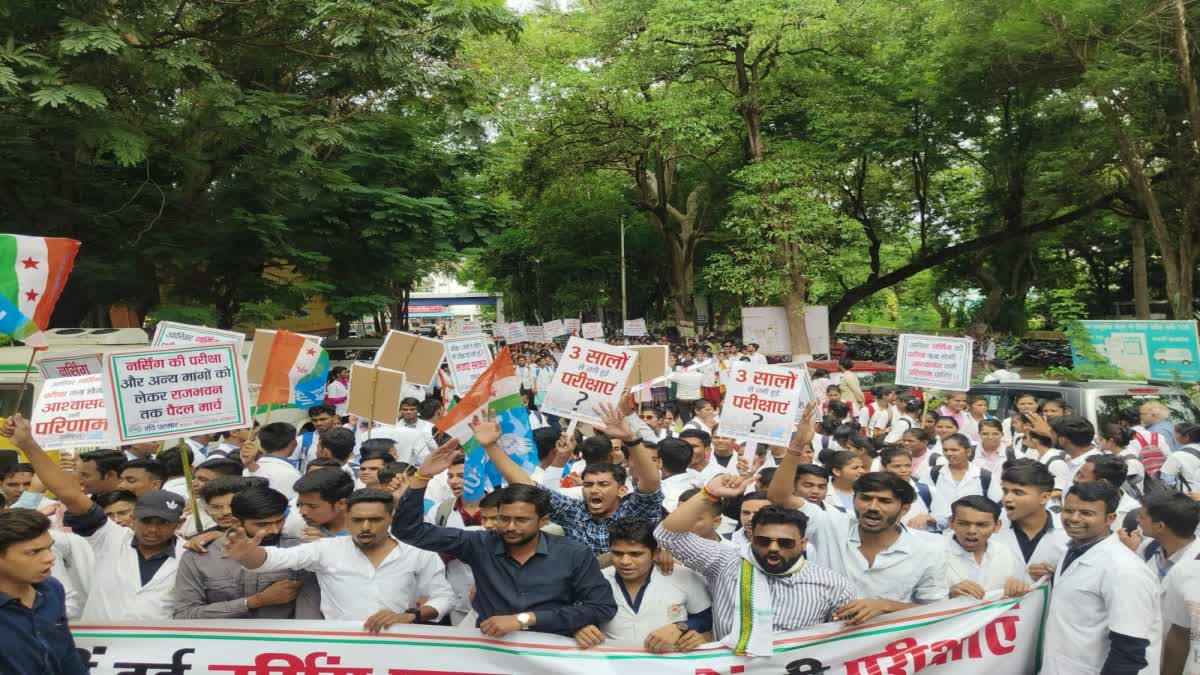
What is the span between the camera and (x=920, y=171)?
103ft

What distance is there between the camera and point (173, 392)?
19.7 feet

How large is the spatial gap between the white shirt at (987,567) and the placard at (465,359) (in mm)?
4653

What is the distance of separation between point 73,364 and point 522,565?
6462 millimetres

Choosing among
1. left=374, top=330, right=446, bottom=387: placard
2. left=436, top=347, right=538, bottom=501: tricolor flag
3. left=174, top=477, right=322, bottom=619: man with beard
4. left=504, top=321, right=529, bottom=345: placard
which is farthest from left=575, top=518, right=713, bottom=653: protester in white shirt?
left=504, top=321, right=529, bottom=345: placard

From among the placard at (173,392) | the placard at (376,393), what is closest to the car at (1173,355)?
the placard at (376,393)

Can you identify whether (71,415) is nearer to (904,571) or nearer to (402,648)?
(402,648)

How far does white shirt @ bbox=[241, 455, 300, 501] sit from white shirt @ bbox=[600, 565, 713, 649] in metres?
3.28

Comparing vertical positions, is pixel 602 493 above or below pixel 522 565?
above

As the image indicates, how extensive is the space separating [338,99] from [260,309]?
4.16 meters

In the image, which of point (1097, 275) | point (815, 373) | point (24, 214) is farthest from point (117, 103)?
point (1097, 275)

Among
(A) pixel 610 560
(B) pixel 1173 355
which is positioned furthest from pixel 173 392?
(B) pixel 1173 355

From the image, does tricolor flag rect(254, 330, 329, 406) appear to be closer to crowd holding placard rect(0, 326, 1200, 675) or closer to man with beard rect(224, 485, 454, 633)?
crowd holding placard rect(0, 326, 1200, 675)

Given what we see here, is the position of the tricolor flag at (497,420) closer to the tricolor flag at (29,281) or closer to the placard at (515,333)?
the tricolor flag at (29,281)

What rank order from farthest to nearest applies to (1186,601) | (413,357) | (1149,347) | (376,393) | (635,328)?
(635,328) < (1149,347) < (413,357) < (376,393) < (1186,601)
